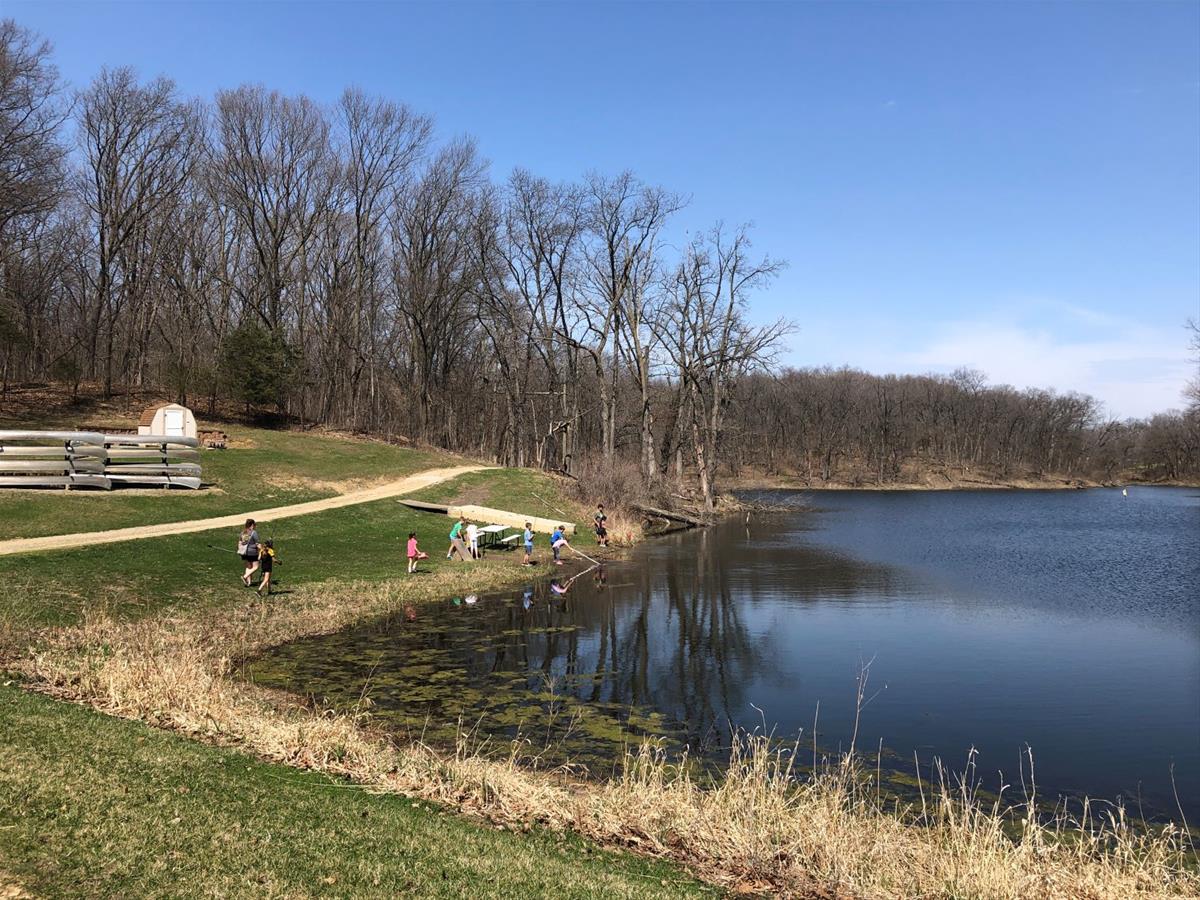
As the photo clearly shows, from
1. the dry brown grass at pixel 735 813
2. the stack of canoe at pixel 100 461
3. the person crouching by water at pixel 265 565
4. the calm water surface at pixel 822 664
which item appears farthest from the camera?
the stack of canoe at pixel 100 461

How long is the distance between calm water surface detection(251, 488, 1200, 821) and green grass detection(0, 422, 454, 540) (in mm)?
10282

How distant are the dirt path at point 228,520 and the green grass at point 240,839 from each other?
1300 centimetres

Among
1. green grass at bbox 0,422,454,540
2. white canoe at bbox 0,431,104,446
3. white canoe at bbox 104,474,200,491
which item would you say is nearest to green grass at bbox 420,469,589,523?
green grass at bbox 0,422,454,540

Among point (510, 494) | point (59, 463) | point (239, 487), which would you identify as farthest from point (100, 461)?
point (510, 494)

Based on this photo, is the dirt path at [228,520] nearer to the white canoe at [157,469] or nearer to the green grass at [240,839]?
the white canoe at [157,469]

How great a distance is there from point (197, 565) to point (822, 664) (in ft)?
48.6

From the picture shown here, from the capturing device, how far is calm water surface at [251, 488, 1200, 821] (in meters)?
11.9

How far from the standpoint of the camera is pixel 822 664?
1628cm

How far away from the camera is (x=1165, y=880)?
7.49m

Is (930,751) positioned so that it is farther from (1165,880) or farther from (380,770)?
(380,770)

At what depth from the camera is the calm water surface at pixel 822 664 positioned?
1191cm

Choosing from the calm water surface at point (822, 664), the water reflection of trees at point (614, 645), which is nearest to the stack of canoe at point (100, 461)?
the calm water surface at point (822, 664)

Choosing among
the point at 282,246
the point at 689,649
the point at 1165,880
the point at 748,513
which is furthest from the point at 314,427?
the point at 1165,880

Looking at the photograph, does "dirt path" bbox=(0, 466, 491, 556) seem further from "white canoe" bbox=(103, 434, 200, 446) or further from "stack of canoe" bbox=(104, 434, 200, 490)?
"white canoe" bbox=(103, 434, 200, 446)
